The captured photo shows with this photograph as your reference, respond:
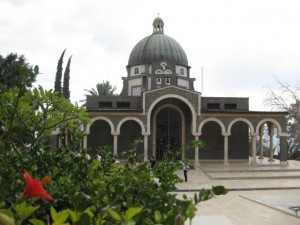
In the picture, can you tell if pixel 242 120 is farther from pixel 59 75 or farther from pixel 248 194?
pixel 59 75

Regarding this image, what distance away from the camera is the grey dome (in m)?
34.3

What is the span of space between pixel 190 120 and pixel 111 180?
2672cm

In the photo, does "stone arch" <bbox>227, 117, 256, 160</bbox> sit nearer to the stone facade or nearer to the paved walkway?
the stone facade

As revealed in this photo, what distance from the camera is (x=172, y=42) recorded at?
36.0 meters

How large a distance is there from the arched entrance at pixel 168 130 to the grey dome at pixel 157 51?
656 centimetres

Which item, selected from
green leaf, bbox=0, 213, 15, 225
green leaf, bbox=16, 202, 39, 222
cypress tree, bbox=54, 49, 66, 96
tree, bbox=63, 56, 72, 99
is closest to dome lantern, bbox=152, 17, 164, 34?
tree, bbox=63, 56, 72, 99

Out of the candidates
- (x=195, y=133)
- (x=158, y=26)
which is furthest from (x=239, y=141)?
(x=158, y=26)

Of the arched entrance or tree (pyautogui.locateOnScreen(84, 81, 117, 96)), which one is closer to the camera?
the arched entrance

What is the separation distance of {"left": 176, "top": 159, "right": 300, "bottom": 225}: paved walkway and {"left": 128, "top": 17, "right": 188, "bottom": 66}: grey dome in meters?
10.8

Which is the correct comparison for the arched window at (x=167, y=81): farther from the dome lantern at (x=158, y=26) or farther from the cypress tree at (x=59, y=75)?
the cypress tree at (x=59, y=75)

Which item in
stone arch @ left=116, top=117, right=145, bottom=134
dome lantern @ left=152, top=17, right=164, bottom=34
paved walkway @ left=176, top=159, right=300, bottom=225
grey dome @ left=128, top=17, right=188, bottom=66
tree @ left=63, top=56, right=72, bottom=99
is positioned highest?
dome lantern @ left=152, top=17, right=164, bottom=34

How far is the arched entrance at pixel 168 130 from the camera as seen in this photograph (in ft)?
96.3

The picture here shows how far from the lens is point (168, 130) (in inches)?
1160

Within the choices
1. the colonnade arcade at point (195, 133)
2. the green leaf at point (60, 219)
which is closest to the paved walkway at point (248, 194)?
the colonnade arcade at point (195, 133)
